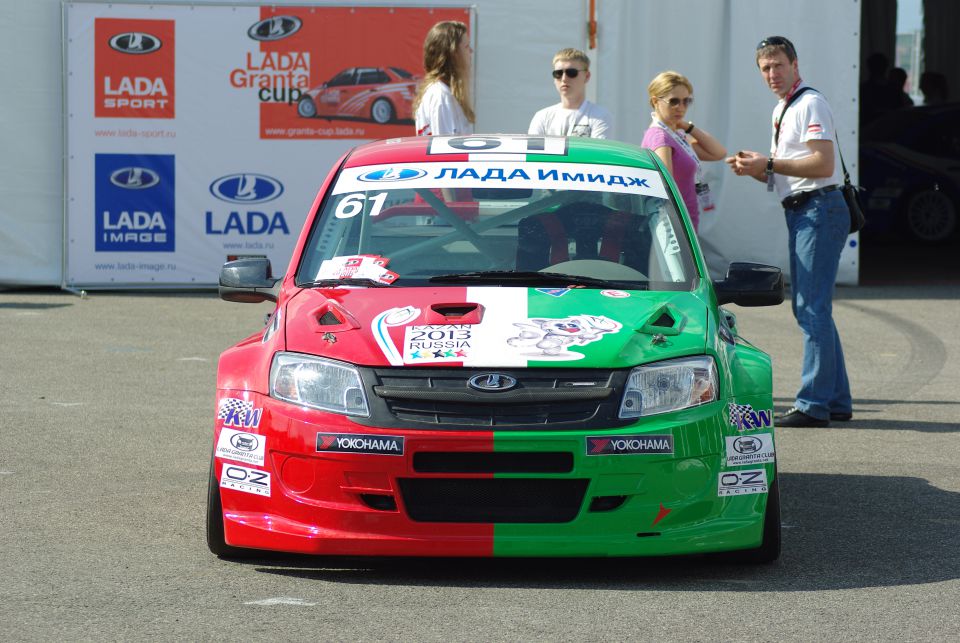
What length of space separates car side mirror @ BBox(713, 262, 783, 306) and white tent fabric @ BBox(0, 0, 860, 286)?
7.37 metres

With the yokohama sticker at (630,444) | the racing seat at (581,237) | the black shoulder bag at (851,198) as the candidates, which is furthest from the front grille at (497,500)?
the black shoulder bag at (851,198)

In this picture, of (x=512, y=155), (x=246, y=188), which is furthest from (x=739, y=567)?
(x=246, y=188)

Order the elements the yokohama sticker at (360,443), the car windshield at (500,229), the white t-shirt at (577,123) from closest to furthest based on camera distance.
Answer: the yokohama sticker at (360,443), the car windshield at (500,229), the white t-shirt at (577,123)

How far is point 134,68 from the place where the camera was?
1288cm

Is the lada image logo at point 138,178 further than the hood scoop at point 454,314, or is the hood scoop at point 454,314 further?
the lada image logo at point 138,178

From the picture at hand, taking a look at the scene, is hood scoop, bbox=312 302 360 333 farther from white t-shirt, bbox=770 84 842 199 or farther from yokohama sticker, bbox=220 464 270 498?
white t-shirt, bbox=770 84 842 199

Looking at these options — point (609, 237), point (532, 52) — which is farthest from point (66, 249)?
point (609, 237)

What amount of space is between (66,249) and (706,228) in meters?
5.51

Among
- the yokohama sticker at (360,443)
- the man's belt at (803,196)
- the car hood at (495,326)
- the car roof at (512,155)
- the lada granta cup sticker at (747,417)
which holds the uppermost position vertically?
the car roof at (512,155)

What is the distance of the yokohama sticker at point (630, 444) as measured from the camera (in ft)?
15.3

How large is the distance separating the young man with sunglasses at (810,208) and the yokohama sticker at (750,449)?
2.82 m

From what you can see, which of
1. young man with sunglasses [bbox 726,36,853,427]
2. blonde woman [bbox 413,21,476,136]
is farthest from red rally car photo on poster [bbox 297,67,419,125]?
young man with sunglasses [bbox 726,36,853,427]

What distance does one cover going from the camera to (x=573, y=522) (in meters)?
4.75

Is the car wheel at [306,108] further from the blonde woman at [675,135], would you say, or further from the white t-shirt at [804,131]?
the white t-shirt at [804,131]
